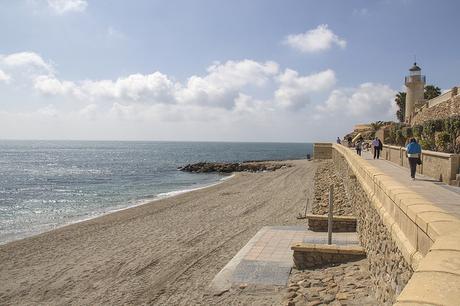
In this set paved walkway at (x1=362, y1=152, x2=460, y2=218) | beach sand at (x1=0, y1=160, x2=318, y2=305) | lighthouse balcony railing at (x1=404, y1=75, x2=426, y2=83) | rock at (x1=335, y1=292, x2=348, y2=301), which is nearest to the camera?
rock at (x1=335, y1=292, x2=348, y2=301)

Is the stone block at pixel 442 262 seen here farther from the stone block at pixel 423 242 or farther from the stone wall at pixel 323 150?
the stone wall at pixel 323 150

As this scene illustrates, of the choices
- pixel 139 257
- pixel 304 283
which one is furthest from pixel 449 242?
pixel 139 257

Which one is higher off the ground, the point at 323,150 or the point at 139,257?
the point at 323,150

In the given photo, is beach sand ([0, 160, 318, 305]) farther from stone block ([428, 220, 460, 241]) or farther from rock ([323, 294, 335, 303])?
stone block ([428, 220, 460, 241])

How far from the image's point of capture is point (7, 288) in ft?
40.4

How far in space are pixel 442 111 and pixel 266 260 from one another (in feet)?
68.3

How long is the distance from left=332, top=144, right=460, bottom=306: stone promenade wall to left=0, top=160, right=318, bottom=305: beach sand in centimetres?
338

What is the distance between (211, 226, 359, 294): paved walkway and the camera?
386 inches

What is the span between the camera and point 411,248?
4137 millimetres

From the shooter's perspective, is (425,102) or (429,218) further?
(425,102)

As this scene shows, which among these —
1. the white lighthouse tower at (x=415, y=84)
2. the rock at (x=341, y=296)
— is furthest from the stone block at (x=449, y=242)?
the white lighthouse tower at (x=415, y=84)

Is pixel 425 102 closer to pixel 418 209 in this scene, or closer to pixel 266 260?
pixel 266 260

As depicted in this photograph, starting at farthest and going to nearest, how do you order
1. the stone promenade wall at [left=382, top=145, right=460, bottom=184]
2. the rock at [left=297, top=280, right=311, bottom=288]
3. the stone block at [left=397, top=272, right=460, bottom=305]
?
1. the stone promenade wall at [left=382, top=145, right=460, bottom=184]
2. the rock at [left=297, top=280, right=311, bottom=288]
3. the stone block at [left=397, top=272, right=460, bottom=305]

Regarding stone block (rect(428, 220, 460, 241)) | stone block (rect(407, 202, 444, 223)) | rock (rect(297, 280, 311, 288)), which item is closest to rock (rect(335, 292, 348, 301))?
rock (rect(297, 280, 311, 288))
